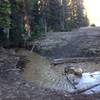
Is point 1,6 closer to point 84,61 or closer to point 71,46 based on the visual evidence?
point 71,46

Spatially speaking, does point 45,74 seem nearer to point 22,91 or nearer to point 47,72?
point 47,72

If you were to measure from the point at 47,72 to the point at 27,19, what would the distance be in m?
15.5

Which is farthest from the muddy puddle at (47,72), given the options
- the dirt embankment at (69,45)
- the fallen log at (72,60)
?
the dirt embankment at (69,45)

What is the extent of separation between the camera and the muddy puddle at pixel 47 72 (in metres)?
15.9

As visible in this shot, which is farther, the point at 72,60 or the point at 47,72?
the point at 72,60

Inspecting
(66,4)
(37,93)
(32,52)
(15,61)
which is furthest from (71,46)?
(66,4)

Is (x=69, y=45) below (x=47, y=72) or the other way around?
the other way around

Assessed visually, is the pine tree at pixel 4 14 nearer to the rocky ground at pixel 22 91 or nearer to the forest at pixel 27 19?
the forest at pixel 27 19

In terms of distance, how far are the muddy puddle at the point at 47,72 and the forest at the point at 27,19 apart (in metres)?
5.27

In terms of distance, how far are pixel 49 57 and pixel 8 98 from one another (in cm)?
1229

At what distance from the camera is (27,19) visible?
33.8m

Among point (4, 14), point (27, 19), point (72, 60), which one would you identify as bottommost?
point (72, 60)

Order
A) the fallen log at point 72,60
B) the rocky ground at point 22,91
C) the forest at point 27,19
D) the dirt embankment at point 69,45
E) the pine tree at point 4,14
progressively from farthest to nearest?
1. the forest at point 27,19
2. the pine tree at point 4,14
3. the dirt embankment at point 69,45
4. the fallen log at point 72,60
5. the rocky ground at point 22,91

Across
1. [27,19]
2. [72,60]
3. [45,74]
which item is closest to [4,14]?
[27,19]
